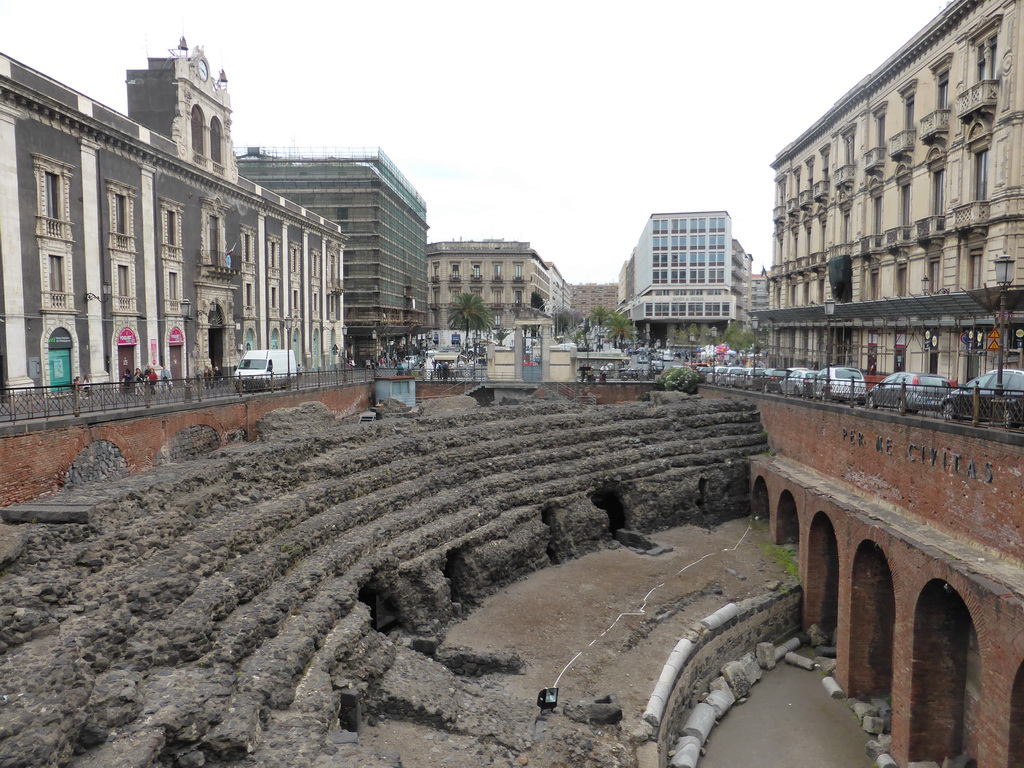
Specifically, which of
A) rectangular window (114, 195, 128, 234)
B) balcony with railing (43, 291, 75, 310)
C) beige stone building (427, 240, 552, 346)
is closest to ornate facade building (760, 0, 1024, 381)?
balcony with railing (43, 291, 75, 310)

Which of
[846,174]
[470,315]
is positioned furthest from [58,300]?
[470,315]

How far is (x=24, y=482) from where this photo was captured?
558 inches

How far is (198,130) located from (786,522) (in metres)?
33.2

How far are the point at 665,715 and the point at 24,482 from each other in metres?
13.4

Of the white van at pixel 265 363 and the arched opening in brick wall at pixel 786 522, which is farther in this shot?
the white van at pixel 265 363

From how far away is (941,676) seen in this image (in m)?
13.9

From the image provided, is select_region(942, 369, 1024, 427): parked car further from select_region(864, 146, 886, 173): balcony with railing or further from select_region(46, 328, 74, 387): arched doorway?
select_region(46, 328, 74, 387): arched doorway

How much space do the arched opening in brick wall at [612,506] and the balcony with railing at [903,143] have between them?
21.7 m

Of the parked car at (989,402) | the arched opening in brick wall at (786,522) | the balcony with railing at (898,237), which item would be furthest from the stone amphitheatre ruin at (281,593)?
the balcony with railing at (898,237)

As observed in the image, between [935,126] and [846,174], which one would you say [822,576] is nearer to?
[935,126]

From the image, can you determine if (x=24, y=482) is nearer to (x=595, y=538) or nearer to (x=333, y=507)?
(x=333, y=507)

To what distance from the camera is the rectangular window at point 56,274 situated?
24609 millimetres

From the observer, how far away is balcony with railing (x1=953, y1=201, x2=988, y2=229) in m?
26.0

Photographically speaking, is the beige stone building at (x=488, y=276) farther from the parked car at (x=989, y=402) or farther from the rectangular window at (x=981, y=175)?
the parked car at (x=989, y=402)
